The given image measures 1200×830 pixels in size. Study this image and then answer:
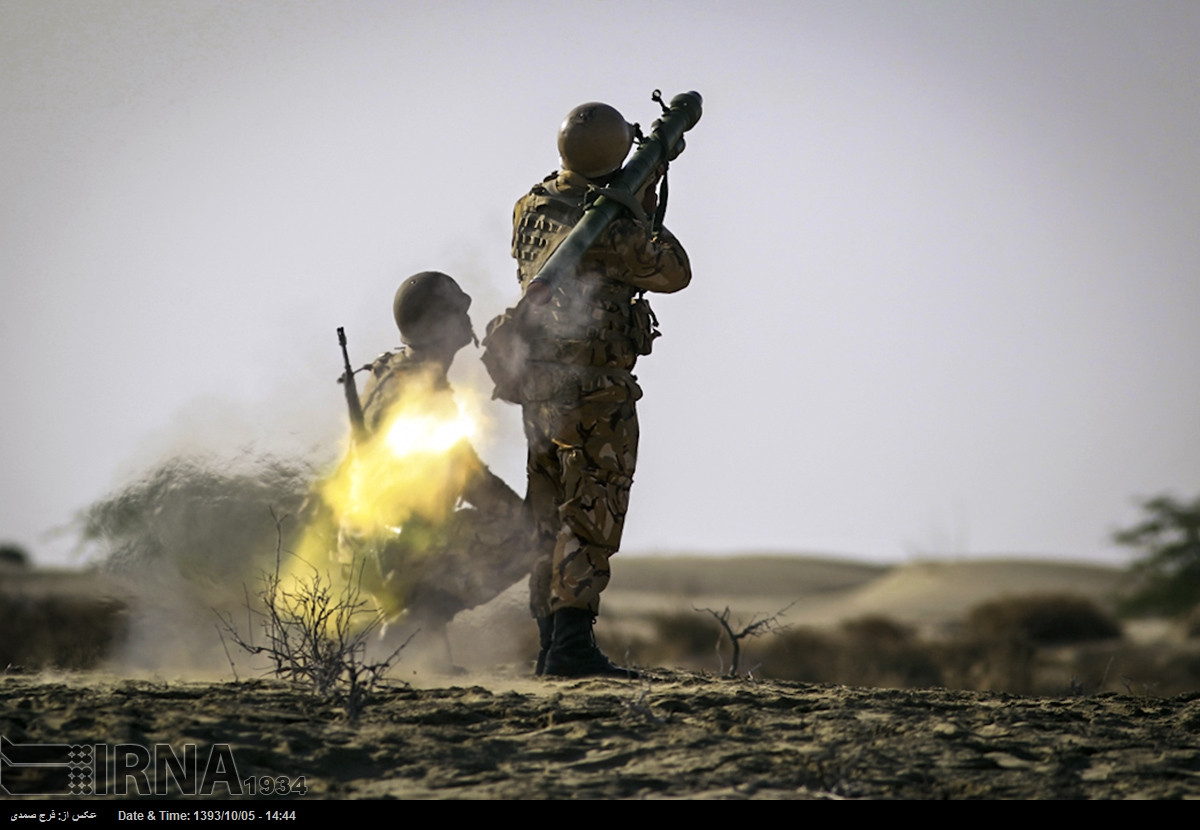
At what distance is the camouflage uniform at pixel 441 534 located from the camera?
7.96 m

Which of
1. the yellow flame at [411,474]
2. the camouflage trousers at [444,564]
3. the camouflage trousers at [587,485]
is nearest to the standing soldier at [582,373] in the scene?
the camouflage trousers at [587,485]

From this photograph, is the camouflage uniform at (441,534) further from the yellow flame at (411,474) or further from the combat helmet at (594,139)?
the combat helmet at (594,139)

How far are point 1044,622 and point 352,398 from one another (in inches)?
1103

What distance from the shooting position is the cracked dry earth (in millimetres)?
5125

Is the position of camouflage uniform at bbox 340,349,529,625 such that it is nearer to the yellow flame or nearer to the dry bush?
the yellow flame

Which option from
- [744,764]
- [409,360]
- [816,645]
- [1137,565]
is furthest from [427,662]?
[1137,565]

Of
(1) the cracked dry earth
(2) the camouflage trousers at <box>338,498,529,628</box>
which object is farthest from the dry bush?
(1) the cracked dry earth

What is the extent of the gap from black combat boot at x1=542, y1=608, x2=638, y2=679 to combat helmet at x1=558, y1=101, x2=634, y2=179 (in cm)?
214

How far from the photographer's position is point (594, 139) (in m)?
7.32

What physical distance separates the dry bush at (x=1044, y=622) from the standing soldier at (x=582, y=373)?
25.5 m

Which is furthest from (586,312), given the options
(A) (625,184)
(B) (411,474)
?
(B) (411,474)

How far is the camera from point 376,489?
8.27 meters

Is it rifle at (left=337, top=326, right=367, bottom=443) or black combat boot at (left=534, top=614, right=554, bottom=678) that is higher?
rifle at (left=337, top=326, right=367, bottom=443)

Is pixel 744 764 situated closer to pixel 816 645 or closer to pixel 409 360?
pixel 409 360
